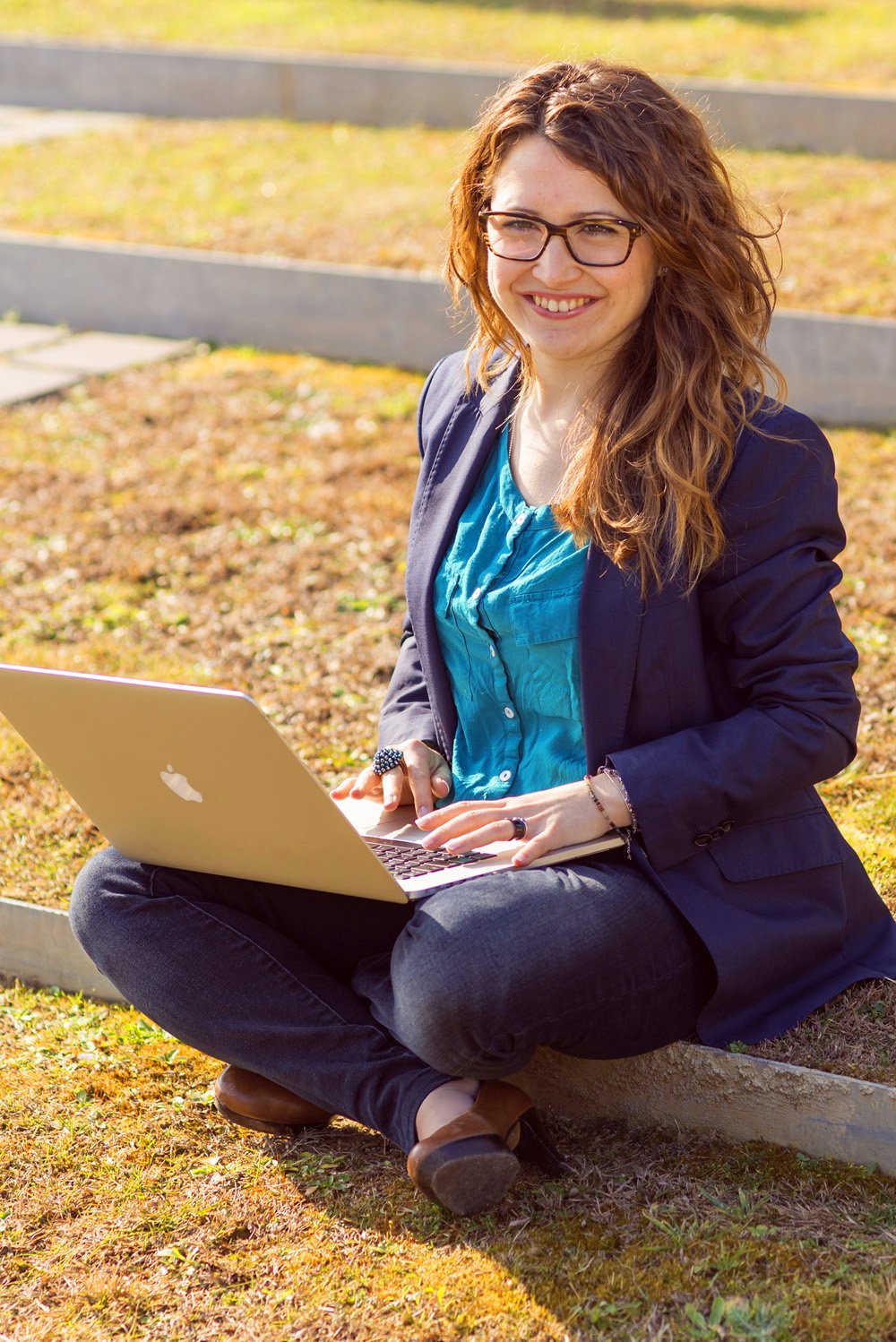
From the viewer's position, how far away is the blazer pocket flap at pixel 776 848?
253 centimetres

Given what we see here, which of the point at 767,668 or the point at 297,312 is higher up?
the point at 767,668

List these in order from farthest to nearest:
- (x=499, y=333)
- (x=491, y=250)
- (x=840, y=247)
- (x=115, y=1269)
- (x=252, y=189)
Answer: (x=252, y=189) → (x=840, y=247) → (x=499, y=333) → (x=491, y=250) → (x=115, y=1269)

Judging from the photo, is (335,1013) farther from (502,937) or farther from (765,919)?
(765,919)

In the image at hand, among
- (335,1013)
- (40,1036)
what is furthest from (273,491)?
(335,1013)

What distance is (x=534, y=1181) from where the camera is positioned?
2.61m

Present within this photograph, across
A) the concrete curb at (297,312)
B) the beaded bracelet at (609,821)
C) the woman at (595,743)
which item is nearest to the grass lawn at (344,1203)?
the woman at (595,743)

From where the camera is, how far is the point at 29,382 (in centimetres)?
759

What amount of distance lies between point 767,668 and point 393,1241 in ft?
3.54

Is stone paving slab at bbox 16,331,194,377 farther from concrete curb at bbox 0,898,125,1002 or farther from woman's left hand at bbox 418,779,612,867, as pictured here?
woman's left hand at bbox 418,779,612,867

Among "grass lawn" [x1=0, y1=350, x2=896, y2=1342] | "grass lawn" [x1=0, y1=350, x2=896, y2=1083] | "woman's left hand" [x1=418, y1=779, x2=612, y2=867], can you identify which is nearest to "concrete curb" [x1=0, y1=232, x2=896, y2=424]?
"grass lawn" [x1=0, y1=350, x2=896, y2=1083]

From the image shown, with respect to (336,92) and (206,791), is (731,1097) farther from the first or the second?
(336,92)

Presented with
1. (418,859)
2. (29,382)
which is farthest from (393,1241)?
(29,382)

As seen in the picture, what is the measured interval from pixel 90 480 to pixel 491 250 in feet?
12.9

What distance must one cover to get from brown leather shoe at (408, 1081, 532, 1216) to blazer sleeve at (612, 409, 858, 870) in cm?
49
